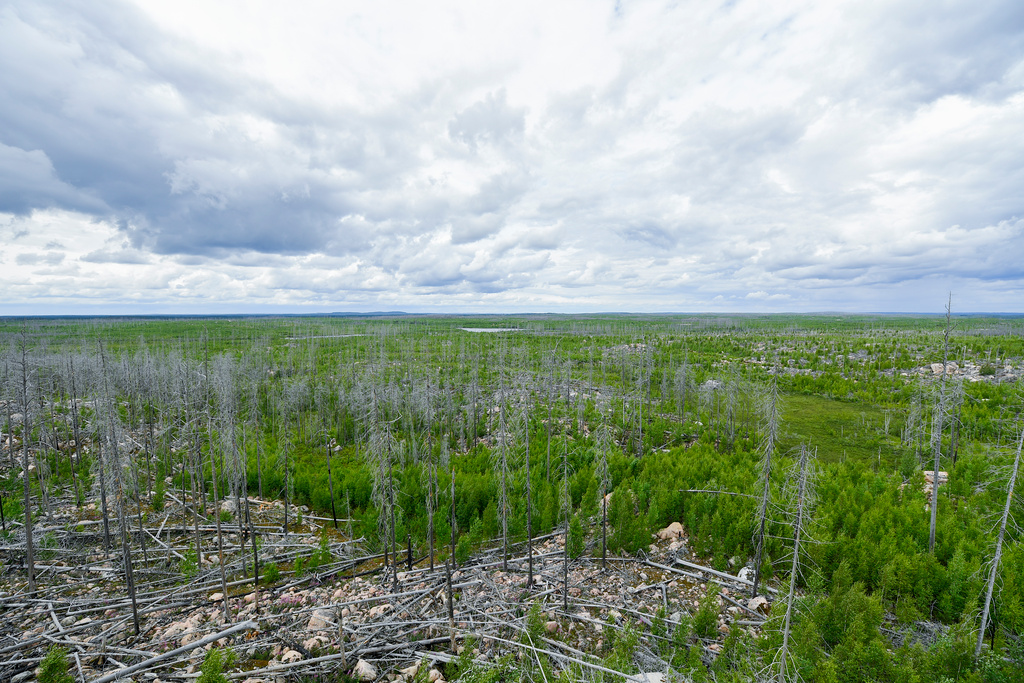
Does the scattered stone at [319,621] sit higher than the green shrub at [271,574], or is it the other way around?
the scattered stone at [319,621]

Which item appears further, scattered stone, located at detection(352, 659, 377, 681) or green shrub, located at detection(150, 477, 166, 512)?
green shrub, located at detection(150, 477, 166, 512)

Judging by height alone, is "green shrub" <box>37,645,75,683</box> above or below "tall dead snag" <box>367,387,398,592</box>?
below

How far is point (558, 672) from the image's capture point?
1115 cm

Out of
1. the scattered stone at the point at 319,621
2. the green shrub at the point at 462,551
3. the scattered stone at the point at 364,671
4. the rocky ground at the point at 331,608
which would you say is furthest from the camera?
the green shrub at the point at 462,551

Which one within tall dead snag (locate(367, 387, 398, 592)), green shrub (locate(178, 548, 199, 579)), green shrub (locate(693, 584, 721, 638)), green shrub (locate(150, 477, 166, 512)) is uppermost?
tall dead snag (locate(367, 387, 398, 592))

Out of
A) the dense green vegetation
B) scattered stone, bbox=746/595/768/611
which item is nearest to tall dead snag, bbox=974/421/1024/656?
the dense green vegetation

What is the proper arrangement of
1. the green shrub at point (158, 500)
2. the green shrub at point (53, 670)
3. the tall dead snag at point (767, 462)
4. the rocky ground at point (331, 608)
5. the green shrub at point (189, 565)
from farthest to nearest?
the green shrub at point (158, 500), the green shrub at point (189, 565), the tall dead snag at point (767, 462), the rocky ground at point (331, 608), the green shrub at point (53, 670)

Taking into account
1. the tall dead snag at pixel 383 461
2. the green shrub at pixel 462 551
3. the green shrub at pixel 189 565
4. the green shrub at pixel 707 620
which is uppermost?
the tall dead snag at pixel 383 461

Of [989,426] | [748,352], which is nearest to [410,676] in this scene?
[989,426]

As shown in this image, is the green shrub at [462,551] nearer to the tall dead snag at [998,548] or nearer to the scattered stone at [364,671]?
the scattered stone at [364,671]

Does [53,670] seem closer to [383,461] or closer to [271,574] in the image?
[271,574]

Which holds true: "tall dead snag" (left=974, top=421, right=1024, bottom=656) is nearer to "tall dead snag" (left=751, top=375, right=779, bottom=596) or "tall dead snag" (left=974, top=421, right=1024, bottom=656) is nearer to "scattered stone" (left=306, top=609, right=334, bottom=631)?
"tall dead snag" (left=751, top=375, right=779, bottom=596)

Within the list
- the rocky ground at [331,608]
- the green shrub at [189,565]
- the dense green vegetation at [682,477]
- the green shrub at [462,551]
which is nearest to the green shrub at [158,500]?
the dense green vegetation at [682,477]

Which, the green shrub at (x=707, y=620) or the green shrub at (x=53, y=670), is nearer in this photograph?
the green shrub at (x=53, y=670)
